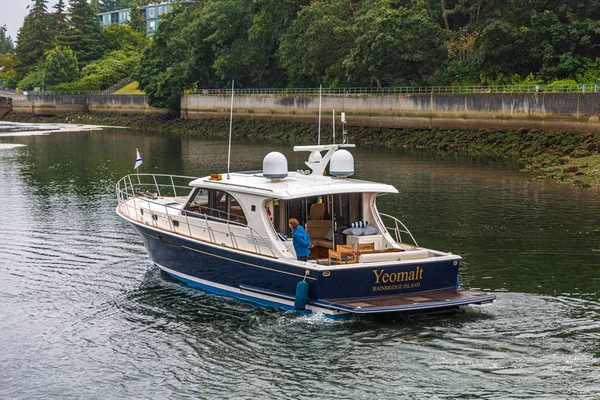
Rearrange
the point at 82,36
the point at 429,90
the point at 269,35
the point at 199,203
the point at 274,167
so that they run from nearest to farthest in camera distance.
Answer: the point at 274,167, the point at 199,203, the point at 429,90, the point at 269,35, the point at 82,36

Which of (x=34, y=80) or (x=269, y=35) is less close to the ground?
(x=269, y=35)

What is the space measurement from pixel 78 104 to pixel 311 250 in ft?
324

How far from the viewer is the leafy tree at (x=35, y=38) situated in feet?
451

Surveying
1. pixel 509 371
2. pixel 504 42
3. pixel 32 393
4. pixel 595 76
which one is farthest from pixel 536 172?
pixel 32 393

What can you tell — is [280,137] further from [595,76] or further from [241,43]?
[595,76]

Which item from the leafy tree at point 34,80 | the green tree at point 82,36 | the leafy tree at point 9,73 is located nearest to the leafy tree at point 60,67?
the leafy tree at point 34,80

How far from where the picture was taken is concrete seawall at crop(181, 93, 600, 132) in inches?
1983

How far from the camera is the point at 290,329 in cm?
1781

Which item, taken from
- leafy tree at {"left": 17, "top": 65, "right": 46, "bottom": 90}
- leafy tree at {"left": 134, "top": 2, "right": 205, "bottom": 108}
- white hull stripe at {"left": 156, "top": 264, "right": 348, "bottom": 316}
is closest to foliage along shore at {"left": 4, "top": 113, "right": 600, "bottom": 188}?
leafy tree at {"left": 134, "top": 2, "right": 205, "bottom": 108}

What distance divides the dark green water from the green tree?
10507 centimetres

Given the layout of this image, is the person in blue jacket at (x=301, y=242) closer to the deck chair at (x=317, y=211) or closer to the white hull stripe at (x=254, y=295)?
the white hull stripe at (x=254, y=295)

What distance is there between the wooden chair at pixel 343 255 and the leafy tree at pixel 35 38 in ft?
414

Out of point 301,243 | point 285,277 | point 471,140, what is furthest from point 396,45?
point 285,277

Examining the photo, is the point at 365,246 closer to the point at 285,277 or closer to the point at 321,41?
the point at 285,277
